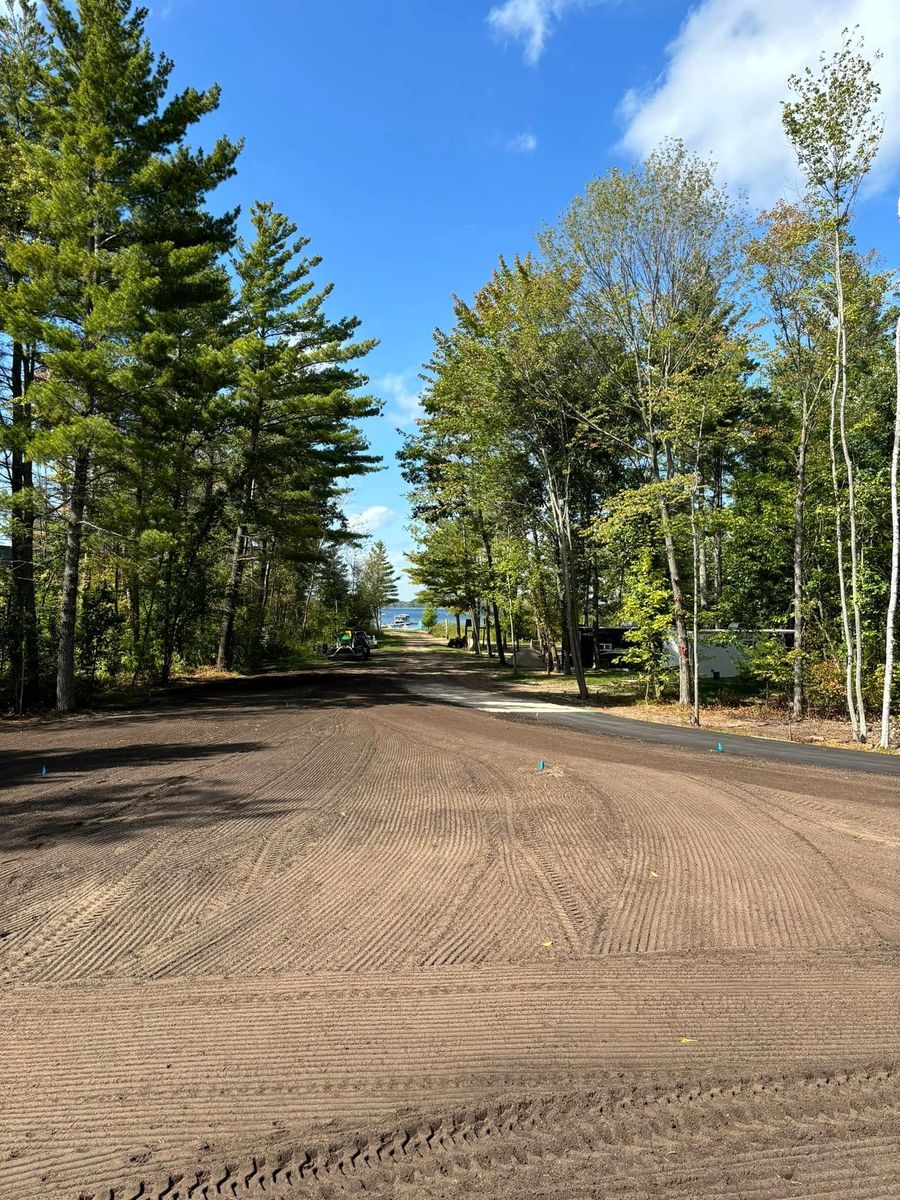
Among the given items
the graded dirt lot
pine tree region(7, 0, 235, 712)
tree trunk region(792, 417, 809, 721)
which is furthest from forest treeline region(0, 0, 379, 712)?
tree trunk region(792, 417, 809, 721)

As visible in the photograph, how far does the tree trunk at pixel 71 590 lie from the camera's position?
520 inches

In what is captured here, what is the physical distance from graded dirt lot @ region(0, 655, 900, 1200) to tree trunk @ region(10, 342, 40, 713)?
7844mm

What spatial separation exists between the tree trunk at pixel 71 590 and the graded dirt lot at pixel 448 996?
755 cm

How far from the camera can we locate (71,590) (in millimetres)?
13281

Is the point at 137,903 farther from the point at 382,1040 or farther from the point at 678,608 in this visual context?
the point at 678,608

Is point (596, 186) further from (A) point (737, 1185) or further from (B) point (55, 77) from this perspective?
(A) point (737, 1185)

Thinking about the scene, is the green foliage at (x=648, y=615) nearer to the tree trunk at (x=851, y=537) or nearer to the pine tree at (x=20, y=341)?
the tree trunk at (x=851, y=537)

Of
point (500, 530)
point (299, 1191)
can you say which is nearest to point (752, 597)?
point (500, 530)

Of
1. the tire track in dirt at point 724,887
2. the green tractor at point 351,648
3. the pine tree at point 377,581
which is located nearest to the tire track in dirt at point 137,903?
the tire track in dirt at point 724,887

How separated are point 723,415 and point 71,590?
604 inches

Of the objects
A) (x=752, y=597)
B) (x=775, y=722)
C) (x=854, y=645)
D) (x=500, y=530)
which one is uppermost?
(x=500, y=530)

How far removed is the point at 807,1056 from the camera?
2625 mm

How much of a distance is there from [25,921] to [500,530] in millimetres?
21836

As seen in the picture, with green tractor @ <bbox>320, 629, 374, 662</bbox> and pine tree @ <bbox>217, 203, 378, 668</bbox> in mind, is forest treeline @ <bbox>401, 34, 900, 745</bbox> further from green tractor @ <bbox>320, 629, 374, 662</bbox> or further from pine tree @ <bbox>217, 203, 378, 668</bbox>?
green tractor @ <bbox>320, 629, 374, 662</bbox>
